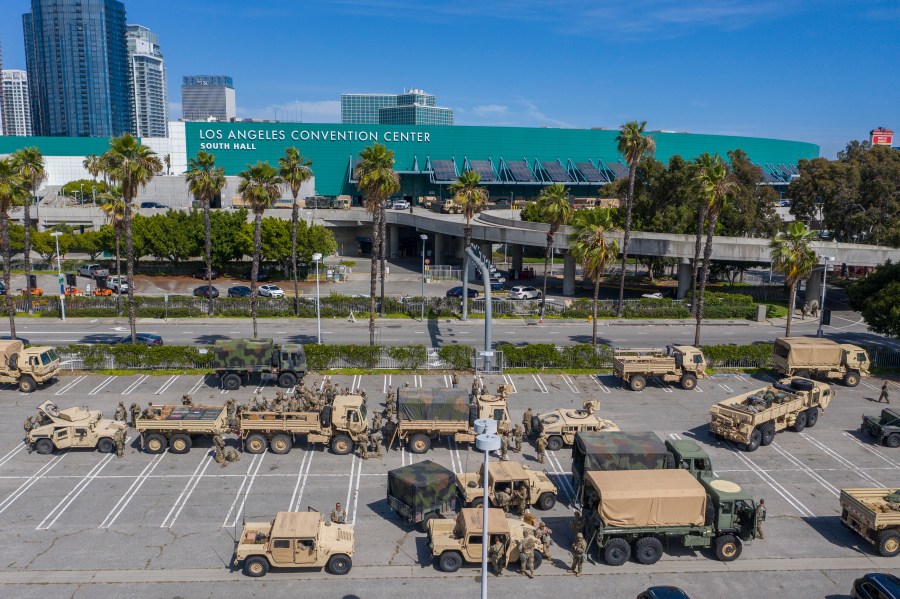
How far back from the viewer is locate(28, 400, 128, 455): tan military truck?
2894cm

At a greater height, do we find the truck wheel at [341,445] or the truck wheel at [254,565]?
the truck wheel at [341,445]

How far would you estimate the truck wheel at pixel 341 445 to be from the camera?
29.4m

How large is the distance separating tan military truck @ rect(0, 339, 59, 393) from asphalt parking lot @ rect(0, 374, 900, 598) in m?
0.80

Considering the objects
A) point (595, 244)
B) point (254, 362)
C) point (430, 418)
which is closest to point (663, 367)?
point (595, 244)

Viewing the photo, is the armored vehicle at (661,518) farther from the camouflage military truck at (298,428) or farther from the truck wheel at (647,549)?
the camouflage military truck at (298,428)

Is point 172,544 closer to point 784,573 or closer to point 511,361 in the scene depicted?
point 784,573

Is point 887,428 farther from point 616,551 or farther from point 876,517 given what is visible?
point 616,551

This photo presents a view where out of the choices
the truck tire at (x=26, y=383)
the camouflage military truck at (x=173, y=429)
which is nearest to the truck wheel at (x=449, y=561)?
the camouflage military truck at (x=173, y=429)

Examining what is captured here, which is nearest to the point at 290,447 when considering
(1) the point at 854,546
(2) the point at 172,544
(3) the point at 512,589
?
(2) the point at 172,544

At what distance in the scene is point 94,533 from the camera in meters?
22.8

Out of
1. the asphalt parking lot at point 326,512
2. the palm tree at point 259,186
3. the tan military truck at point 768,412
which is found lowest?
the asphalt parking lot at point 326,512

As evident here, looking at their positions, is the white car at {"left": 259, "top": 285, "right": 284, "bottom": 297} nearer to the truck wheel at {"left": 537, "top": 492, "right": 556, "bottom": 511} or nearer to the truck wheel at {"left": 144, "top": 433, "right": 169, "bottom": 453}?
the truck wheel at {"left": 144, "top": 433, "right": 169, "bottom": 453}

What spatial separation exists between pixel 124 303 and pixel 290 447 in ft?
120

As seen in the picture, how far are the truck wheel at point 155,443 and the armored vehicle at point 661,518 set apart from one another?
18.3m
